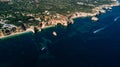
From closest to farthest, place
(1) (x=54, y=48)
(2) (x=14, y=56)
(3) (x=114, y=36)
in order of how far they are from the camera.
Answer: (2) (x=14, y=56) < (1) (x=54, y=48) < (3) (x=114, y=36)

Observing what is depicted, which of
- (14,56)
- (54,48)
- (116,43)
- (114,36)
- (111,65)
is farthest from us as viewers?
(114,36)

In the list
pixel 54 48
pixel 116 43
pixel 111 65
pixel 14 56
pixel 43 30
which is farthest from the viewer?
pixel 43 30

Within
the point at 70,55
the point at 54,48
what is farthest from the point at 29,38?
the point at 70,55

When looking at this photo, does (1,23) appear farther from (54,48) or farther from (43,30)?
(54,48)

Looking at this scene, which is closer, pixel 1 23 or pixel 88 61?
pixel 88 61

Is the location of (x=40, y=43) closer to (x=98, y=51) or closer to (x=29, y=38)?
(x=29, y=38)

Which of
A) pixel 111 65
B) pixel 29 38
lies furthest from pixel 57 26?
pixel 111 65
